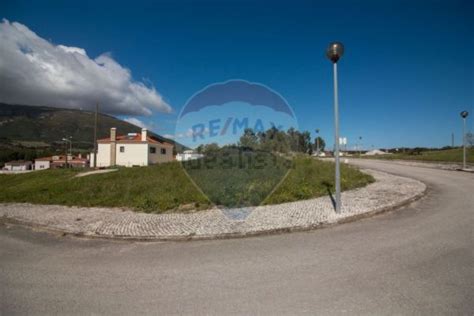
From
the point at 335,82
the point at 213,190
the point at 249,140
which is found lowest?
the point at 213,190

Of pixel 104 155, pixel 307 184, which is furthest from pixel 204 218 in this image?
pixel 104 155

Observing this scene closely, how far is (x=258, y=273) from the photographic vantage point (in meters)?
3.52

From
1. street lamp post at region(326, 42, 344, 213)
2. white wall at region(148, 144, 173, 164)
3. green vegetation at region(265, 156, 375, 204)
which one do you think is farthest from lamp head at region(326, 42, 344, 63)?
white wall at region(148, 144, 173, 164)

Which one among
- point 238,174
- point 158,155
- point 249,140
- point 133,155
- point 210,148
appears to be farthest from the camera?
point 158,155

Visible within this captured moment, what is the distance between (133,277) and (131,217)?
3861mm

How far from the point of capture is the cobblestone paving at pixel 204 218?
5531 millimetres

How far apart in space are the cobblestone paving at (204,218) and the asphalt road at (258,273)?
0.40 m

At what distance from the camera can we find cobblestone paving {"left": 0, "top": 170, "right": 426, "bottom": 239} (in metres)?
5.53

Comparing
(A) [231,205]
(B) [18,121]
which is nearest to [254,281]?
(A) [231,205]

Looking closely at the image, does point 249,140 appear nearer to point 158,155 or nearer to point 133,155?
point 133,155

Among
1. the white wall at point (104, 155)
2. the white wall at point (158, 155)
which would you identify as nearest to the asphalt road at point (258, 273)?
Result: the white wall at point (158, 155)

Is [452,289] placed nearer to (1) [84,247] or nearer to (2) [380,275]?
(2) [380,275]

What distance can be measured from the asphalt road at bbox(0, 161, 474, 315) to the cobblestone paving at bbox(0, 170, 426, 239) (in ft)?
1.31

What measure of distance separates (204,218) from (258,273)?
3300 millimetres
